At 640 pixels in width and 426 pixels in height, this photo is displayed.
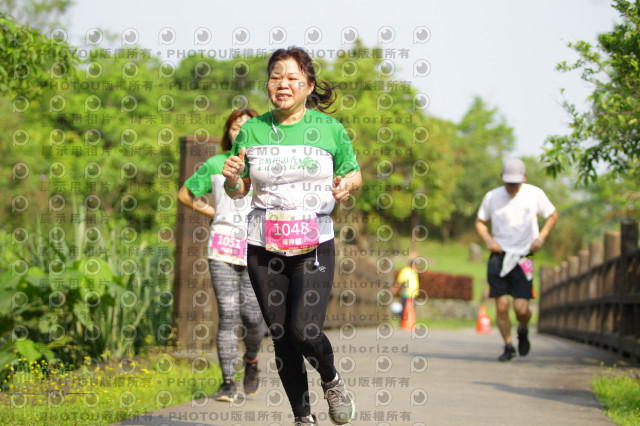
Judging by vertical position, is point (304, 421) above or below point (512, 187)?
below

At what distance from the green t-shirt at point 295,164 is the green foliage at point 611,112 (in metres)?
A: 3.73

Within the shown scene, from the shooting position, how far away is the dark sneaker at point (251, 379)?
5.94m

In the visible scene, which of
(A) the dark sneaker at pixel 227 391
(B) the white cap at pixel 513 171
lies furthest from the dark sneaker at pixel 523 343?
(A) the dark sneaker at pixel 227 391

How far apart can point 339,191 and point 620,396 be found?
135 inches

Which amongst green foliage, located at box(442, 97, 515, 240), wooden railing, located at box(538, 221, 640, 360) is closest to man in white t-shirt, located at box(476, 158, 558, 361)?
wooden railing, located at box(538, 221, 640, 360)

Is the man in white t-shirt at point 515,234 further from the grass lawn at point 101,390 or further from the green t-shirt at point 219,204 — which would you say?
the green t-shirt at point 219,204

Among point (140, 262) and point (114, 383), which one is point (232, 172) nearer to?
point (114, 383)

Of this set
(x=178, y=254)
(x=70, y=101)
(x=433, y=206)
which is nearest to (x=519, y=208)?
(x=178, y=254)

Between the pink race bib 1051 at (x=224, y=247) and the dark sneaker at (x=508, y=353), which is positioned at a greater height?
the pink race bib 1051 at (x=224, y=247)

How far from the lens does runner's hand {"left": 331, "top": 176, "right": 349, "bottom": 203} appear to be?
3.91 metres

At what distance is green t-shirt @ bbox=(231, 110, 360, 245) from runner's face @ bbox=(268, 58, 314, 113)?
103 mm

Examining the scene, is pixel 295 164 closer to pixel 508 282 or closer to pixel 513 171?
pixel 513 171

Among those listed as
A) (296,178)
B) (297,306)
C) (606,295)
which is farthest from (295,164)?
(606,295)

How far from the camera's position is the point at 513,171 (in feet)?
29.5
